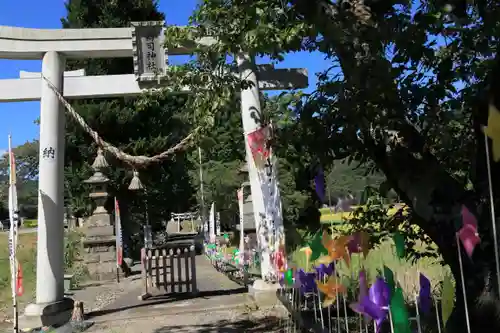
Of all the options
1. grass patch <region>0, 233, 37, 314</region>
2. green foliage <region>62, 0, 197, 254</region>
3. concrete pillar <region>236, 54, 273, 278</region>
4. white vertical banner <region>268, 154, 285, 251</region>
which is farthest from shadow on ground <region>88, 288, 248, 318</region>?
green foliage <region>62, 0, 197, 254</region>

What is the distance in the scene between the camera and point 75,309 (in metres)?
7.92

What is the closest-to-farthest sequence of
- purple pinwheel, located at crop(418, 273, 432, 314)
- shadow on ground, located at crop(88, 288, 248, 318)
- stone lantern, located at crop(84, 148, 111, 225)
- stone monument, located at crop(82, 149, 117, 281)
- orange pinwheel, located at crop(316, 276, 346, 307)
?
1. purple pinwheel, located at crop(418, 273, 432, 314)
2. orange pinwheel, located at crop(316, 276, 346, 307)
3. shadow on ground, located at crop(88, 288, 248, 318)
4. stone lantern, located at crop(84, 148, 111, 225)
5. stone monument, located at crop(82, 149, 117, 281)

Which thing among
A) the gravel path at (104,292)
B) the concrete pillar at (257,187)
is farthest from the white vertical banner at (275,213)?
the gravel path at (104,292)

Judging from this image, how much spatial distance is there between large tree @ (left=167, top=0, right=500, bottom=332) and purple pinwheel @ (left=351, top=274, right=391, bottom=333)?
41 centimetres

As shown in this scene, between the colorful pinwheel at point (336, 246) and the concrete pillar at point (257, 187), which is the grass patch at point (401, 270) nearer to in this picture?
the concrete pillar at point (257, 187)

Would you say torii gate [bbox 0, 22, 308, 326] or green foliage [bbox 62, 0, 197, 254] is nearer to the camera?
torii gate [bbox 0, 22, 308, 326]

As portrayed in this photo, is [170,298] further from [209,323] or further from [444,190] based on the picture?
[444,190]

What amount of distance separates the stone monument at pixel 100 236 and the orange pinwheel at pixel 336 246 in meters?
12.3

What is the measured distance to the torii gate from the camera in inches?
301

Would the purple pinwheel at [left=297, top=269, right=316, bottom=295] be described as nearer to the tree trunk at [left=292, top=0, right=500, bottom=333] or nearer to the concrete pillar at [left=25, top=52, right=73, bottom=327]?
the tree trunk at [left=292, top=0, right=500, bottom=333]

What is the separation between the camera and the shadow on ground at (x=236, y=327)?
6.44 meters

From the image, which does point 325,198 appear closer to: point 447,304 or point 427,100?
point 427,100

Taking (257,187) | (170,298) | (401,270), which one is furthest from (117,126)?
(401,270)

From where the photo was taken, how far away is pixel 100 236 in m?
15.7
